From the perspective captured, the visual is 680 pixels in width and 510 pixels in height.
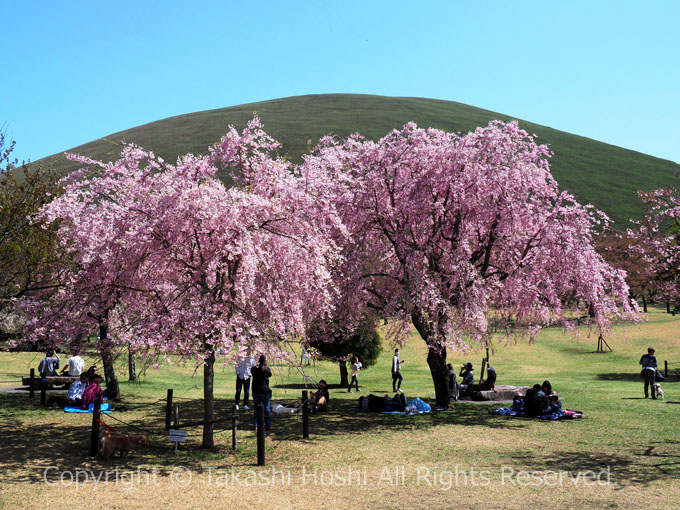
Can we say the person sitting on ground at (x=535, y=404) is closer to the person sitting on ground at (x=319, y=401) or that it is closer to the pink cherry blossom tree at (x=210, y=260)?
the person sitting on ground at (x=319, y=401)

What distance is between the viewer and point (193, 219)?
1345cm

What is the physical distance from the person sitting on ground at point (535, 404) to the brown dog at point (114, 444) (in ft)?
40.0

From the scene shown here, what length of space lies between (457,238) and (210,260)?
30.6ft

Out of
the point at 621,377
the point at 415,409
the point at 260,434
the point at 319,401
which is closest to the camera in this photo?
the point at 260,434

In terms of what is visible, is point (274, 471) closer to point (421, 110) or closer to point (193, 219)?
point (193, 219)

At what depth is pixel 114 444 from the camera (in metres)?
13.0

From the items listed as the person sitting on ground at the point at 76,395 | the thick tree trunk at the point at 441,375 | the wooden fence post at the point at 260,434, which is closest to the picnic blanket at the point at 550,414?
the thick tree trunk at the point at 441,375

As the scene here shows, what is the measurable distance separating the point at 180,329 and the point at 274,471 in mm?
3665

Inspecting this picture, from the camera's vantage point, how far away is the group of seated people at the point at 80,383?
14.5m

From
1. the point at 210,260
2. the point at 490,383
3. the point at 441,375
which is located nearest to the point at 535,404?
the point at 441,375

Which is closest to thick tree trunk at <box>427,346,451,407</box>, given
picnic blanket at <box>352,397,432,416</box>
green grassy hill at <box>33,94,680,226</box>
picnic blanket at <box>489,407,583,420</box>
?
picnic blanket at <box>352,397,432,416</box>

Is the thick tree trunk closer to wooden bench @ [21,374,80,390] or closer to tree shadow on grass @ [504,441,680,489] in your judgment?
tree shadow on grass @ [504,441,680,489]

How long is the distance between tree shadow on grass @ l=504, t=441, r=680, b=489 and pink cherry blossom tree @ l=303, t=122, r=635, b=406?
5.67 meters

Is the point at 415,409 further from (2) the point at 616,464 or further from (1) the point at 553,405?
(2) the point at 616,464
